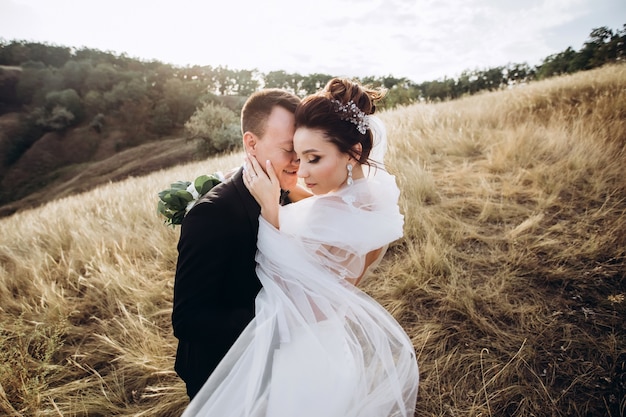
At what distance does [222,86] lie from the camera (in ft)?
208

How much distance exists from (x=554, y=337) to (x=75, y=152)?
4946cm

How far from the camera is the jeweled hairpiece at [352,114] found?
2.10 metres

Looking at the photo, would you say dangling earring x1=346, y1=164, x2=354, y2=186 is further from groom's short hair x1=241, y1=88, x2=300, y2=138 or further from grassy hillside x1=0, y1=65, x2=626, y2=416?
grassy hillside x1=0, y1=65, x2=626, y2=416

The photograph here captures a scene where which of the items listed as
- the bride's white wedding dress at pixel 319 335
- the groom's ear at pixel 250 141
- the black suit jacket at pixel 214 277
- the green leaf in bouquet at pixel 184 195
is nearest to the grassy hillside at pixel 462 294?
the bride's white wedding dress at pixel 319 335

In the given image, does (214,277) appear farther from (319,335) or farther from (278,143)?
(278,143)

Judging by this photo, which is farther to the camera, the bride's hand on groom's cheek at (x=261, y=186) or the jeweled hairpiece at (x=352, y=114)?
the jeweled hairpiece at (x=352, y=114)

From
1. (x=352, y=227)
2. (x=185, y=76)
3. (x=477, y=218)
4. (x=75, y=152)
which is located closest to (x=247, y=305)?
(x=352, y=227)

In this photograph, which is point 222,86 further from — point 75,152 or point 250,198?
point 250,198

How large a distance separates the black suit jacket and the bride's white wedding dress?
10 centimetres

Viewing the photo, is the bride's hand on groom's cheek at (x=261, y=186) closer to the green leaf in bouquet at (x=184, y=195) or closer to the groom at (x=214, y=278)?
the groom at (x=214, y=278)

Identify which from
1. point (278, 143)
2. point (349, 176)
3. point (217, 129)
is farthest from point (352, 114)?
point (217, 129)

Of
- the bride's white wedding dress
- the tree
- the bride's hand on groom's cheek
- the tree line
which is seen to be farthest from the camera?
the tree line

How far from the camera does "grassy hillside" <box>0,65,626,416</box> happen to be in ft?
7.04

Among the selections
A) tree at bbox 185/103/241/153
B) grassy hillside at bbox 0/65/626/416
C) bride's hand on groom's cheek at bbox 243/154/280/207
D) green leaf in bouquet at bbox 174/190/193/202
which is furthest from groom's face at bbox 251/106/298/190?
tree at bbox 185/103/241/153
